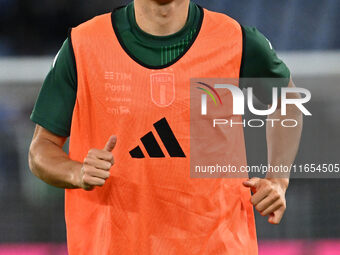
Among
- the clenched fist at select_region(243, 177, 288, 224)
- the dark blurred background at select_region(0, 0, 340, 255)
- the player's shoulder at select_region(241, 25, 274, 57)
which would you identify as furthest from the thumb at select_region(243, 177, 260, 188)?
the dark blurred background at select_region(0, 0, 340, 255)

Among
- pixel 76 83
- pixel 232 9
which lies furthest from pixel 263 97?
pixel 232 9

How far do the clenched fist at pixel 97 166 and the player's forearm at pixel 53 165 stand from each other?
6cm

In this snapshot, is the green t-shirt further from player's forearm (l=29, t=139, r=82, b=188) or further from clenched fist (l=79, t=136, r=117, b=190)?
clenched fist (l=79, t=136, r=117, b=190)

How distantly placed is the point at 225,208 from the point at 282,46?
240 centimetres

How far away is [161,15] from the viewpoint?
4.50ft

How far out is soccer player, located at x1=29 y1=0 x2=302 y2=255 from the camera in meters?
1.35

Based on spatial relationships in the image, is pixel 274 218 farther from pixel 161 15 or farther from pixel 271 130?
pixel 161 15

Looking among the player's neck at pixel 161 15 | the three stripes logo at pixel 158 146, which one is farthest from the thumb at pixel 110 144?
the player's neck at pixel 161 15

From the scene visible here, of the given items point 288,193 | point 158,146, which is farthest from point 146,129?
point 288,193

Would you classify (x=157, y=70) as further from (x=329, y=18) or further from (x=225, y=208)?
(x=329, y=18)

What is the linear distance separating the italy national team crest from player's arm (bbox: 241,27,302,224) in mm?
174

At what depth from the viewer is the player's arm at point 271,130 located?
1363 millimetres

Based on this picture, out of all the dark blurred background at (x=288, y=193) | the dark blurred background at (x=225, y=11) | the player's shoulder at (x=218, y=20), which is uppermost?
the dark blurred background at (x=225, y=11)

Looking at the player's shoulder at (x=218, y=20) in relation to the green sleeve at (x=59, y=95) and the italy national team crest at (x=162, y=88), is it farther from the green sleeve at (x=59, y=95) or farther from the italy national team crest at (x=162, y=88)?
the green sleeve at (x=59, y=95)
